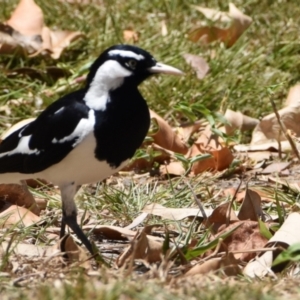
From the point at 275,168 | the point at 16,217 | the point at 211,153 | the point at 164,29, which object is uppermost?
the point at 164,29

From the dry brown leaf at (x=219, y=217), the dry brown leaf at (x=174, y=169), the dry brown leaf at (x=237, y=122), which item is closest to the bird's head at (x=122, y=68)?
the dry brown leaf at (x=219, y=217)

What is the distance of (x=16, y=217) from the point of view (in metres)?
3.90

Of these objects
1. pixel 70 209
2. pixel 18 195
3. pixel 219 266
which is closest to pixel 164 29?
pixel 18 195

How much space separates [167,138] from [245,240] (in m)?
1.40

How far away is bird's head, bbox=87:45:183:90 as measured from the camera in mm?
3557

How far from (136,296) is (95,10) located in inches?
155

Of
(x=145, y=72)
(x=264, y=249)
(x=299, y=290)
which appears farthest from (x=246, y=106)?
(x=299, y=290)

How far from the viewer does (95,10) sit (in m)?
6.28

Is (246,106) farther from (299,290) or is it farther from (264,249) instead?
(299,290)

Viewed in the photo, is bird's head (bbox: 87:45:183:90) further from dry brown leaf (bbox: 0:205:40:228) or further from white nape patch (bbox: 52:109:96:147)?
dry brown leaf (bbox: 0:205:40:228)

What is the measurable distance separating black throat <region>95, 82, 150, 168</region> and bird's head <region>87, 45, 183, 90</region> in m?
0.04

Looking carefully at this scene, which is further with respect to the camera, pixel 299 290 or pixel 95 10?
pixel 95 10

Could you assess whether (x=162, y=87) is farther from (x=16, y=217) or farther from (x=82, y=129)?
(x=82, y=129)

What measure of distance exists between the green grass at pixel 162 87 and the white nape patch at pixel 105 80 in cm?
61
